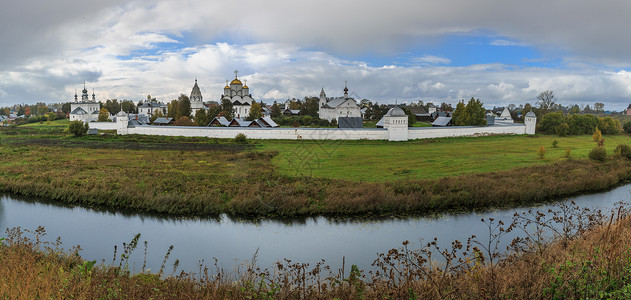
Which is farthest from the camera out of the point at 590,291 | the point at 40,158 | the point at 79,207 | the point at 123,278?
the point at 40,158

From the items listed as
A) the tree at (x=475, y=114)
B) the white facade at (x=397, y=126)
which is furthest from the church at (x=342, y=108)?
the white facade at (x=397, y=126)

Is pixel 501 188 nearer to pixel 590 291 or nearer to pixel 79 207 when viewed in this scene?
pixel 590 291

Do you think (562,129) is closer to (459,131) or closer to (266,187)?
(459,131)

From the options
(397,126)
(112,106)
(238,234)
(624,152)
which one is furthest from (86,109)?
(624,152)

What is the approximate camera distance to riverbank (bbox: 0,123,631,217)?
453 inches

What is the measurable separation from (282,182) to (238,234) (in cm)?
424

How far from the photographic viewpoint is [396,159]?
65.1ft

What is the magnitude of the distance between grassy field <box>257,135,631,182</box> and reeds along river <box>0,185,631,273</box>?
438 cm

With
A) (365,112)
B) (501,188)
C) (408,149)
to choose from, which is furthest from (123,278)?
(365,112)

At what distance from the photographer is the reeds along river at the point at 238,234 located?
8414 mm

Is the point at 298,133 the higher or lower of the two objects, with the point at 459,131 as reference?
lower

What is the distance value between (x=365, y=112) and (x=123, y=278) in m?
54.2

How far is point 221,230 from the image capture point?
33.0ft

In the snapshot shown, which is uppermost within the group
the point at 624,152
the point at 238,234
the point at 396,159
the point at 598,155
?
the point at 624,152
